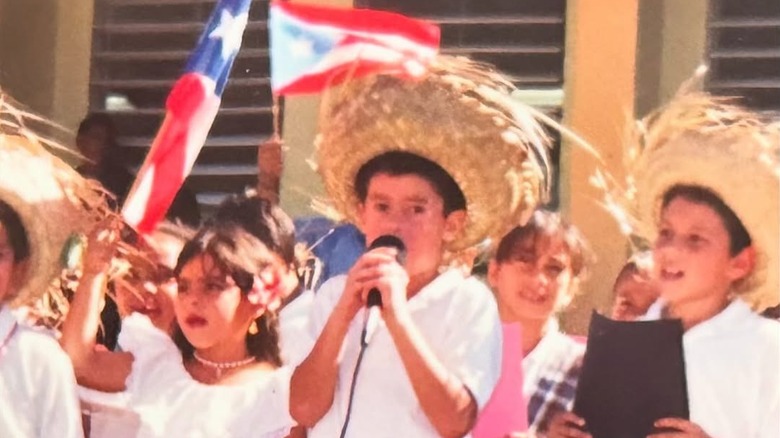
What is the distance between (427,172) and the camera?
1.32 m

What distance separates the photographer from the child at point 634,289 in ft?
4.41

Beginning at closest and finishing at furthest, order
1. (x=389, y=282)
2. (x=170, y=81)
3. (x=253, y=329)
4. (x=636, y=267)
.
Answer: (x=389, y=282) → (x=636, y=267) → (x=253, y=329) → (x=170, y=81)

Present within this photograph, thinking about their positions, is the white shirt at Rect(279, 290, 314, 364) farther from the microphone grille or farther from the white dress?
the microphone grille

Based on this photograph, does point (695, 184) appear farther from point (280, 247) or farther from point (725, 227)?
point (280, 247)

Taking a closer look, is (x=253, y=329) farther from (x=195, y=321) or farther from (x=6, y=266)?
(x=6, y=266)

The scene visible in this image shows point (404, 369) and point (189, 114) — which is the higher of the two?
point (189, 114)

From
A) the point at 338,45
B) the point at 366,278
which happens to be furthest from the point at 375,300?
the point at 338,45

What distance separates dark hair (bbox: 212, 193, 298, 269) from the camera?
1.47m

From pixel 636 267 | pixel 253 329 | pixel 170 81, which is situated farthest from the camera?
pixel 170 81

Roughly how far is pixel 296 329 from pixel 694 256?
493mm

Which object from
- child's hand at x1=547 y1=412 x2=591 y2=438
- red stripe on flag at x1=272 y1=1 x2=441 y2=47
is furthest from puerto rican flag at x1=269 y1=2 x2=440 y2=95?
child's hand at x1=547 y1=412 x2=591 y2=438

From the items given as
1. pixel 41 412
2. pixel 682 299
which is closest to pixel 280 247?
pixel 41 412

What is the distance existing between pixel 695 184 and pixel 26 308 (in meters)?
0.87

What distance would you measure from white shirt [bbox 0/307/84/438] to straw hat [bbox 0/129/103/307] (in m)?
0.07
